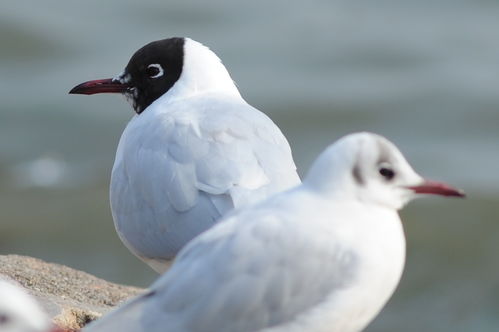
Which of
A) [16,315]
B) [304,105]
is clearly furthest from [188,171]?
[304,105]

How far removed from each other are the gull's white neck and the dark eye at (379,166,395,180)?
7.79 feet

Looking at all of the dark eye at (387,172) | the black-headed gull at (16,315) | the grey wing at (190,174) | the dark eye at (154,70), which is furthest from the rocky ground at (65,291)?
the dark eye at (387,172)

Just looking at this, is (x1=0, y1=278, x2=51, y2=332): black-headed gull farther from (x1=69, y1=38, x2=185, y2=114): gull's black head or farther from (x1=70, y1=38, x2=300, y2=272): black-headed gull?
(x1=69, y1=38, x2=185, y2=114): gull's black head

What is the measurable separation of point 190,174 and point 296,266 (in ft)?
4.81

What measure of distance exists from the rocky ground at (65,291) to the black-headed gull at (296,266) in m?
1.17

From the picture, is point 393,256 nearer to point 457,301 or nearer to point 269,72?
point 457,301

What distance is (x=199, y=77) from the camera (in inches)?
280

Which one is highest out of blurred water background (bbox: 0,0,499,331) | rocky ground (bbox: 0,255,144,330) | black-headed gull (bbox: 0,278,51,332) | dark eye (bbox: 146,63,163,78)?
dark eye (bbox: 146,63,163,78)

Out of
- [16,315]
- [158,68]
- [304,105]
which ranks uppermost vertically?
[158,68]

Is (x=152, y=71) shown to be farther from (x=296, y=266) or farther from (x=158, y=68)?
(x=296, y=266)

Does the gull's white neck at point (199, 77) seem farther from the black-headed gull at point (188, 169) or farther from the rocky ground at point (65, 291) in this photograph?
the rocky ground at point (65, 291)

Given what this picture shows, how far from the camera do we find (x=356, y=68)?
17.1 m

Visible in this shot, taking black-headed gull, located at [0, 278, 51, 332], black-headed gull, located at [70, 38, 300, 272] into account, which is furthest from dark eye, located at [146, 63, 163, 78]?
black-headed gull, located at [0, 278, 51, 332]

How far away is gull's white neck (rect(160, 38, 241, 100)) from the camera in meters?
7.04
